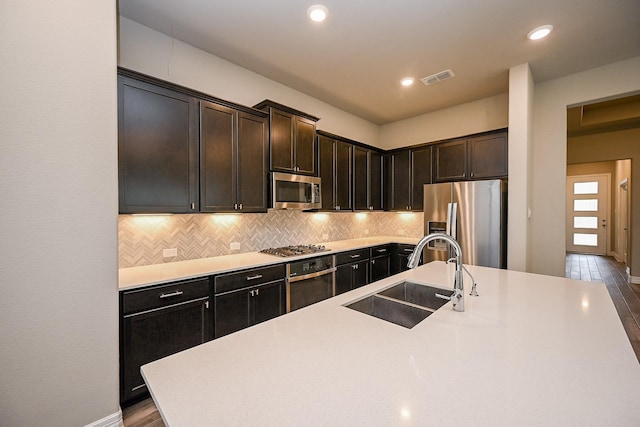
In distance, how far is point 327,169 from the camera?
145 inches

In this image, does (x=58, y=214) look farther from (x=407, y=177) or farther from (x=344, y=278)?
(x=407, y=177)

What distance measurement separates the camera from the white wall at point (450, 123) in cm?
386

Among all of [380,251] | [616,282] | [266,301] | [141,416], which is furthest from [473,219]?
[616,282]

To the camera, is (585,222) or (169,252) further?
(585,222)

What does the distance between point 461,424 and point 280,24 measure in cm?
282

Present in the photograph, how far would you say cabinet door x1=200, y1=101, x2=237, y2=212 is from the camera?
8.07ft

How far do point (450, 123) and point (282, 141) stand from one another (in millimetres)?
2865

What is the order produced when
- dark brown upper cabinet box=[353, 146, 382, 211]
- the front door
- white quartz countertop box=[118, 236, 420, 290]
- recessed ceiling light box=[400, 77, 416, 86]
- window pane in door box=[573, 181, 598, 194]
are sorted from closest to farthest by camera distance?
white quartz countertop box=[118, 236, 420, 290] < recessed ceiling light box=[400, 77, 416, 86] < dark brown upper cabinet box=[353, 146, 382, 211] < the front door < window pane in door box=[573, 181, 598, 194]

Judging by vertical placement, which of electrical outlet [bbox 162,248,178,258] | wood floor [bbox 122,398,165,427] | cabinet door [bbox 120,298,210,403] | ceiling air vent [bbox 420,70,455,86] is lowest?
wood floor [bbox 122,398,165,427]

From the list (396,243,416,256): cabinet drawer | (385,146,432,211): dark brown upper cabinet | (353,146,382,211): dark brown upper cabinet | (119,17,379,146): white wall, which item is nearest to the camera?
(119,17,379,146): white wall

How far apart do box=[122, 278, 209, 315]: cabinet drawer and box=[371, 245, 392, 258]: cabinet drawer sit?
2405mm

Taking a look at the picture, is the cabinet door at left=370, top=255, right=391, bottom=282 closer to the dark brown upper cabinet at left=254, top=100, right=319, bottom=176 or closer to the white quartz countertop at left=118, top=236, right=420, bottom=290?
the white quartz countertop at left=118, top=236, right=420, bottom=290

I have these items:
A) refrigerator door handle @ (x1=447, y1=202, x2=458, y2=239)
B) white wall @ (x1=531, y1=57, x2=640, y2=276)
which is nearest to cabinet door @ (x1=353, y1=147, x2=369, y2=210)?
refrigerator door handle @ (x1=447, y1=202, x2=458, y2=239)

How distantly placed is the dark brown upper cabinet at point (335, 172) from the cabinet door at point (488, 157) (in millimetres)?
1679
